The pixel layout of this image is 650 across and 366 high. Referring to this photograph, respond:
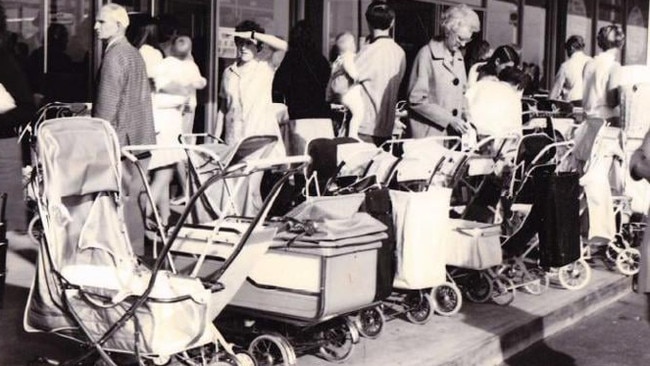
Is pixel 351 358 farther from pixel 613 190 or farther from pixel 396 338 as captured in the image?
pixel 613 190

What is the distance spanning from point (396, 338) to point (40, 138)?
2.55m

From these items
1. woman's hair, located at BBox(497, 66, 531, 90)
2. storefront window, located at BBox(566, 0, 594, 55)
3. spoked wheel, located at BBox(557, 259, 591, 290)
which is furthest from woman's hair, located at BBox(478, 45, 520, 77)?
storefront window, located at BBox(566, 0, 594, 55)

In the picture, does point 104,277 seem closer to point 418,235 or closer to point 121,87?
point 418,235

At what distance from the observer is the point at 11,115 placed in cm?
629

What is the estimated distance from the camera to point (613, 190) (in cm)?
975

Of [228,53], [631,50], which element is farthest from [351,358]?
[631,50]

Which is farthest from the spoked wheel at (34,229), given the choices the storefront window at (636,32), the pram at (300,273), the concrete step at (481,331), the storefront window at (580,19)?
the storefront window at (636,32)

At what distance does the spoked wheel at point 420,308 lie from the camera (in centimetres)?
713

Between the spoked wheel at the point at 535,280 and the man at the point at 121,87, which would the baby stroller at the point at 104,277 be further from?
the spoked wheel at the point at 535,280

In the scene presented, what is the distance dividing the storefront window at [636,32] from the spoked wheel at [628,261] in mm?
12420

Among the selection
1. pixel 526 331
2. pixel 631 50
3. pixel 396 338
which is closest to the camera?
pixel 396 338

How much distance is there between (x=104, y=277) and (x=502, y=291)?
328 cm

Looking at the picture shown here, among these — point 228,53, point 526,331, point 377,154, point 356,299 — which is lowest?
point 526,331

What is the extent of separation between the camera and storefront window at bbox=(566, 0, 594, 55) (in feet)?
62.8
